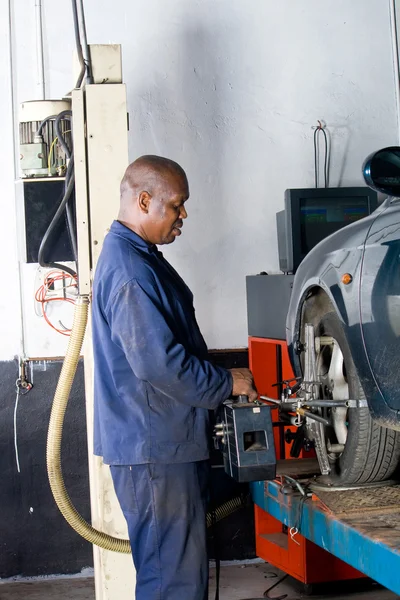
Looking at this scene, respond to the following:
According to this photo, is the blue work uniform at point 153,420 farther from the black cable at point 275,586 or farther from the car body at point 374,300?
the black cable at point 275,586

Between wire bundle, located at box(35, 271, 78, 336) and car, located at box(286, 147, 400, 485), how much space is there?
1.66 metres

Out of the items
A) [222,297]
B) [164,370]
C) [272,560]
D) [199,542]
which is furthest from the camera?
[222,297]

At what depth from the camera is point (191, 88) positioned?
460cm

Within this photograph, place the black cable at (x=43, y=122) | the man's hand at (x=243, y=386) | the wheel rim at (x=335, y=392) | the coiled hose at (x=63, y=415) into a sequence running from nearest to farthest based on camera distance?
the man's hand at (x=243, y=386) → the wheel rim at (x=335, y=392) → the coiled hose at (x=63, y=415) → the black cable at (x=43, y=122)

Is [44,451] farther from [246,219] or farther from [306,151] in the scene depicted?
[306,151]

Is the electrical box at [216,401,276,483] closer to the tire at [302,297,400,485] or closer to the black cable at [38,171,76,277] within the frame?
the tire at [302,297,400,485]

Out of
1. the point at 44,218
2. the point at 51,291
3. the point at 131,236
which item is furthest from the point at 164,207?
the point at 51,291

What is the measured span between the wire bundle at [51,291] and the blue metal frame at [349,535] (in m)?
1.81

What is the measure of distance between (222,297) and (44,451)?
4.41ft

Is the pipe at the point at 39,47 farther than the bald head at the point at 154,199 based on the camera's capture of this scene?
Yes

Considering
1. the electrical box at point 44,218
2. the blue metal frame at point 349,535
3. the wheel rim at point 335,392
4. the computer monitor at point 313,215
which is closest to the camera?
the blue metal frame at point 349,535

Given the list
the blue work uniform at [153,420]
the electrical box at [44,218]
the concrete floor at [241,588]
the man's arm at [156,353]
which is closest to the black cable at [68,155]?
the electrical box at [44,218]

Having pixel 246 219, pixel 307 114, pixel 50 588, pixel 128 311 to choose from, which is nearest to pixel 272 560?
pixel 50 588

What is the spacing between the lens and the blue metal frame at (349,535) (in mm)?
2150
